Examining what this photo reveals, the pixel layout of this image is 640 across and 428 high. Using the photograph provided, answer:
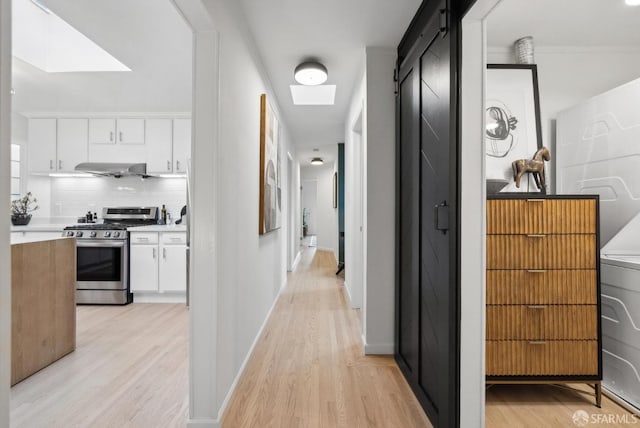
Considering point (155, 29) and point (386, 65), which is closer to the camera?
point (155, 29)

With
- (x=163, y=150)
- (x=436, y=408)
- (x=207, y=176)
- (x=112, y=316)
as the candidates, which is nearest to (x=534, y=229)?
(x=436, y=408)

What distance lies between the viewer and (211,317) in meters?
1.64

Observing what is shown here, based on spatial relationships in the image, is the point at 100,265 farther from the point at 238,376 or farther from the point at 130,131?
the point at 238,376

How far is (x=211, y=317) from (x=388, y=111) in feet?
6.67

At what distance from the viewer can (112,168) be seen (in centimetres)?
420

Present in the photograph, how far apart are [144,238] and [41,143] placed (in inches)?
79.4

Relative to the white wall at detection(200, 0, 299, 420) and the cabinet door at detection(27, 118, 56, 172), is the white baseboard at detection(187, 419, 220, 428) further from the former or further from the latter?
the cabinet door at detection(27, 118, 56, 172)

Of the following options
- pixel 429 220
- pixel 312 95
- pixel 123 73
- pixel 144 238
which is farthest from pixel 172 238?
pixel 429 220

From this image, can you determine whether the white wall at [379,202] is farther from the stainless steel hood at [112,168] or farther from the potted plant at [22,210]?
the potted plant at [22,210]

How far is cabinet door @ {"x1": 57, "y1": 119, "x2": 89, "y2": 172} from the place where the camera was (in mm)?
4305

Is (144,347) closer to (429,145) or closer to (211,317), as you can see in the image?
(211,317)

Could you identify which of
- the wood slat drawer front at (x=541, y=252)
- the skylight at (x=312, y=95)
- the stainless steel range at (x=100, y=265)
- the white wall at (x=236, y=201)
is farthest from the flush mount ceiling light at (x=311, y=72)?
the stainless steel range at (x=100, y=265)

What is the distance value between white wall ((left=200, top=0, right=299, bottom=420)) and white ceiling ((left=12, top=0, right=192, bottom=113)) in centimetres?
48

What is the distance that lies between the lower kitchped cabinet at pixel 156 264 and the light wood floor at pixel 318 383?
4.67 feet
